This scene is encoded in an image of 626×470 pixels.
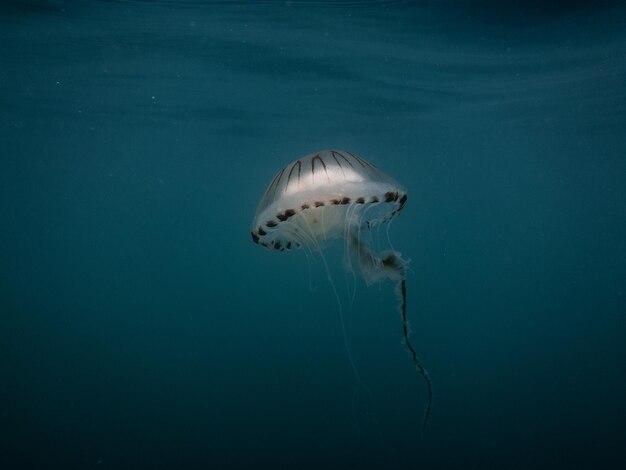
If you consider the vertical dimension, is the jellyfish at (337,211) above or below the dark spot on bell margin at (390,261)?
above

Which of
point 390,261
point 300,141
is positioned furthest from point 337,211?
point 300,141

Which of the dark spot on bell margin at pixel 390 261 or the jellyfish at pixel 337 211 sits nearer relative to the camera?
the jellyfish at pixel 337 211

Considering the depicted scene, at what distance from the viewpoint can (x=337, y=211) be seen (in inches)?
154

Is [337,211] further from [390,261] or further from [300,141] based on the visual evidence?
[300,141]

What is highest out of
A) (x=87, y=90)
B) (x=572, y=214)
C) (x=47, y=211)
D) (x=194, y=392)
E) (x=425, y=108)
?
(x=572, y=214)

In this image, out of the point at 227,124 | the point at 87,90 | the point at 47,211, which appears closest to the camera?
the point at 87,90

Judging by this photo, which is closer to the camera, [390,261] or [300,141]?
[390,261]

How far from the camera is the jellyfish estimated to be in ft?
10.1

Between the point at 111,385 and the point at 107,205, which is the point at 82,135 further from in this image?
the point at 107,205

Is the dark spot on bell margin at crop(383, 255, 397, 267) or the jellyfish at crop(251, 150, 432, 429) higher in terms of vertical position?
the jellyfish at crop(251, 150, 432, 429)

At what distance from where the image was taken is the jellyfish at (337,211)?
309 cm

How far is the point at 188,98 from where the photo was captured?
8.95m

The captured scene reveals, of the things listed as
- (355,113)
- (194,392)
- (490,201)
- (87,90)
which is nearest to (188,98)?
(87,90)

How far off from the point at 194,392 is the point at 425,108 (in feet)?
29.6
